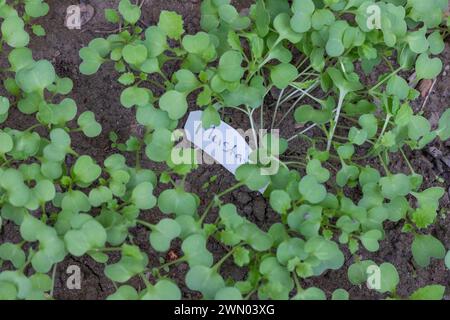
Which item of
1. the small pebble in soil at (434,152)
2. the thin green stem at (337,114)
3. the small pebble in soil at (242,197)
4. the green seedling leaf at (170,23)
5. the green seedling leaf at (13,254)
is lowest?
the green seedling leaf at (13,254)

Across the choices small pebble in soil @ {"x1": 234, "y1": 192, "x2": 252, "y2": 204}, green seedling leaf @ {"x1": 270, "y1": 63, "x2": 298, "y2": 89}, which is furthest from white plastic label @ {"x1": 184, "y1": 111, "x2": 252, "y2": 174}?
green seedling leaf @ {"x1": 270, "y1": 63, "x2": 298, "y2": 89}

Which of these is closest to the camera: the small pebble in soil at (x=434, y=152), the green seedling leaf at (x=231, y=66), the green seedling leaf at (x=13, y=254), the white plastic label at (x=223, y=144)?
the green seedling leaf at (x=13, y=254)

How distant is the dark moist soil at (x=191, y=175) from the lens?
1.85 meters

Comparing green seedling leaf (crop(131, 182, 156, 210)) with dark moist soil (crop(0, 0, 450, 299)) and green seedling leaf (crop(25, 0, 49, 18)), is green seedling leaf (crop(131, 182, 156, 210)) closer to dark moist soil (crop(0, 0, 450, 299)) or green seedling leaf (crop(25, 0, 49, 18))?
dark moist soil (crop(0, 0, 450, 299))

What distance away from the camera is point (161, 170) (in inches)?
76.4

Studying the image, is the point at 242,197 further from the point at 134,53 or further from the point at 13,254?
the point at 13,254

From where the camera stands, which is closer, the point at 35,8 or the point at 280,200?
the point at 280,200

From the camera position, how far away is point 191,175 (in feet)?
6.36

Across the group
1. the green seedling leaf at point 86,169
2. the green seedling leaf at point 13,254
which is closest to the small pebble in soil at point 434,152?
the green seedling leaf at point 86,169

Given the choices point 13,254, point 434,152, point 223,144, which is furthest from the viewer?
point 434,152

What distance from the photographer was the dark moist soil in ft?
6.08

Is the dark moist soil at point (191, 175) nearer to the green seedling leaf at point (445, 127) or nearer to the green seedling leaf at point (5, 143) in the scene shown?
the green seedling leaf at point (445, 127)

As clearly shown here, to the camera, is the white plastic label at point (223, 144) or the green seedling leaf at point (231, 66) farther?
the white plastic label at point (223, 144)

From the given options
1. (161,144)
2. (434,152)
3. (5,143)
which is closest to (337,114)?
(434,152)
